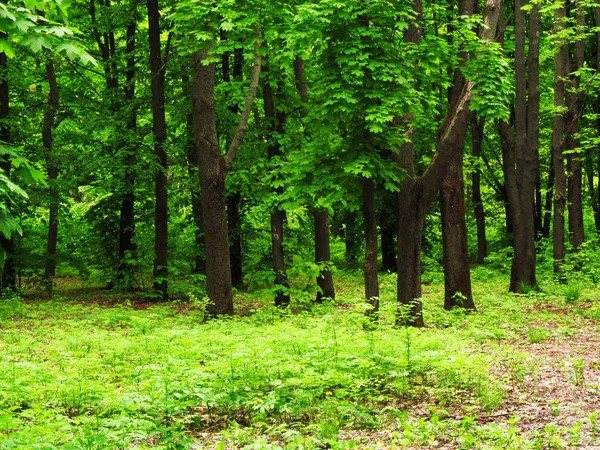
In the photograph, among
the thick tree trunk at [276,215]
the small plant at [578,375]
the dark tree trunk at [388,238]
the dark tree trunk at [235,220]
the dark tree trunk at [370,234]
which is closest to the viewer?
the small plant at [578,375]

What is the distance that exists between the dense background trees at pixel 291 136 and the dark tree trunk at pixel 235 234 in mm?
64

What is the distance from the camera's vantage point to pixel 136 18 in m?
19.8

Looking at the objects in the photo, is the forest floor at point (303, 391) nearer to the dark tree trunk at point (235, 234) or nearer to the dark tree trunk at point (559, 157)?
the dark tree trunk at point (235, 234)

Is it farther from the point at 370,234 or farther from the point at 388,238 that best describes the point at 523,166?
the point at 388,238

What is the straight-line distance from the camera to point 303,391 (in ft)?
21.5

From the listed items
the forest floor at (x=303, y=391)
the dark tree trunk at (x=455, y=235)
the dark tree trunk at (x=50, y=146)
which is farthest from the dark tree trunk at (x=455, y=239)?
the dark tree trunk at (x=50, y=146)

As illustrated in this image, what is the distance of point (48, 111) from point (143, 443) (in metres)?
16.3

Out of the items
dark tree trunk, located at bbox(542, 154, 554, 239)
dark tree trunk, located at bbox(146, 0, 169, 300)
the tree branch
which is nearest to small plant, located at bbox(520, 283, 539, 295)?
the tree branch

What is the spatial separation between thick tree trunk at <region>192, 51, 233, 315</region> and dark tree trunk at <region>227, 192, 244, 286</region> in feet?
16.5

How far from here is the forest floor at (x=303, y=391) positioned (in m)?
5.38

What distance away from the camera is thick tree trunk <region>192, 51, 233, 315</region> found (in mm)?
13203

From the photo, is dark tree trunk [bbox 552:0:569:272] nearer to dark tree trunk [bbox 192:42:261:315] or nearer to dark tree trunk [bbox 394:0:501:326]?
dark tree trunk [bbox 394:0:501:326]

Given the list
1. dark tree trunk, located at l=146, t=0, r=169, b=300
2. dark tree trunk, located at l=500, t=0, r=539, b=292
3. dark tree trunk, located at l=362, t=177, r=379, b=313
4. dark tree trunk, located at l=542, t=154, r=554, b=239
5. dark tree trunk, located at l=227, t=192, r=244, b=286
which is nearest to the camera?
dark tree trunk, located at l=362, t=177, r=379, b=313

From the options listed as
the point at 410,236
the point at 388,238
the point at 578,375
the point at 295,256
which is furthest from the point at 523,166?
the point at 578,375
